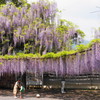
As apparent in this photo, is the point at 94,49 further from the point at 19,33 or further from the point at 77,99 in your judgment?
the point at 19,33

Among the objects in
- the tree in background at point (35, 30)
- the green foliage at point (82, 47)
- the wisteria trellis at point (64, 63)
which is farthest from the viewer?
the tree in background at point (35, 30)

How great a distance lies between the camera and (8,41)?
1920 centimetres

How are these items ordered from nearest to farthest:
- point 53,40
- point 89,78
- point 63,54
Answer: point 63,54
point 53,40
point 89,78

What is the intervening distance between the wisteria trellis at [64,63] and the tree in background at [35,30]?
219 centimetres

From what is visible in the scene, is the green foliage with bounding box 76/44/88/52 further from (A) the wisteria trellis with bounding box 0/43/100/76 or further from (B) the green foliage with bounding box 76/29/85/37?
(B) the green foliage with bounding box 76/29/85/37

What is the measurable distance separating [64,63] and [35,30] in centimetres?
451

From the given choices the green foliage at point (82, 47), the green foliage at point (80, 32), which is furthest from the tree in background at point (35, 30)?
the green foliage at point (82, 47)

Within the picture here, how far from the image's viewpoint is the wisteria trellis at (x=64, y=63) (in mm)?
12733

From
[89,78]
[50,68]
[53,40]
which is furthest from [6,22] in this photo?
[89,78]

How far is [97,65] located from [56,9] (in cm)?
799

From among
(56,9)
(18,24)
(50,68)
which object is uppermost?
(56,9)

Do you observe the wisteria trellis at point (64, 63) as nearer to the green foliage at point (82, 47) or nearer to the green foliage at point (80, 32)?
the green foliage at point (82, 47)

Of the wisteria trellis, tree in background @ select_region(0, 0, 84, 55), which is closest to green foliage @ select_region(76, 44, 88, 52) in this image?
the wisteria trellis

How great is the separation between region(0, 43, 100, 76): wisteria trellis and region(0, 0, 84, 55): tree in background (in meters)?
2.19
